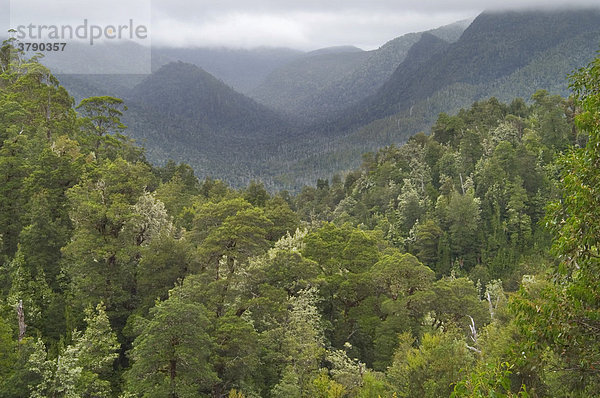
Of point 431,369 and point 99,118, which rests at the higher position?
point 99,118

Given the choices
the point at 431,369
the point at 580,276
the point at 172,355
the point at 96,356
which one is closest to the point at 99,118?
the point at 96,356

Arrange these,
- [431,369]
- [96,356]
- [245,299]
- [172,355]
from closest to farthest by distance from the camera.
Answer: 1. [431,369]
2. [172,355]
3. [96,356]
4. [245,299]

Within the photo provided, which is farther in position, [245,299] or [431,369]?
[245,299]

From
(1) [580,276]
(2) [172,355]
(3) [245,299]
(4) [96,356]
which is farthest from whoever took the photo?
(3) [245,299]

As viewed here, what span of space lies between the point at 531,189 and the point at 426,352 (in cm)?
5832

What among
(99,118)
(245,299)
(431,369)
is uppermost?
(99,118)

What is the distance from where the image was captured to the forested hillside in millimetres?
8805

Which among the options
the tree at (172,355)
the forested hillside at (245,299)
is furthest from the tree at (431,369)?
the tree at (172,355)

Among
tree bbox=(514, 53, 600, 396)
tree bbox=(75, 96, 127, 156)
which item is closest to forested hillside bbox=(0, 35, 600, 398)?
tree bbox=(514, 53, 600, 396)

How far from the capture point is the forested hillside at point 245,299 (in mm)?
8805

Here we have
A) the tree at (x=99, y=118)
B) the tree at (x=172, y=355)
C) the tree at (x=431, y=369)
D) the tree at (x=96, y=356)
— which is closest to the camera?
the tree at (x=431, y=369)

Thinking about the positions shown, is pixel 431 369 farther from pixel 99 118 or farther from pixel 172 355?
pixel 99 118

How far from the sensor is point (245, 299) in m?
31.1

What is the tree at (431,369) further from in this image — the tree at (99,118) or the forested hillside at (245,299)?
the tree at (99,118)
